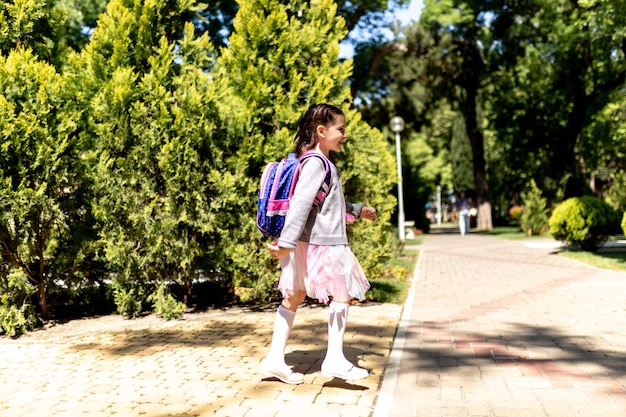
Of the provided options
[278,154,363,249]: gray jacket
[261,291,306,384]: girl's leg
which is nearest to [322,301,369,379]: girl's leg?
[261,291,306,384]: girl's leg

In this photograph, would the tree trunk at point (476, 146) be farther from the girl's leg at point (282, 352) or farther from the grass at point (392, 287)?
the girl's leg at point (282, 352)

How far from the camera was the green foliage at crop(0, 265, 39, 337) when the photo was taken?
6582 millimetres

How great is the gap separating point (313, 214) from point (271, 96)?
4.35 metres

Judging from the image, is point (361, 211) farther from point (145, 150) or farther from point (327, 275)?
point (145, 150)

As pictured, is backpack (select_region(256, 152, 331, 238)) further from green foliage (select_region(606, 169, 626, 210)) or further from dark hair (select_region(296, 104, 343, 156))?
green foliage (select_region(606, 169, 626, 210))

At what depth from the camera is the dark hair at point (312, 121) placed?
4.33 m

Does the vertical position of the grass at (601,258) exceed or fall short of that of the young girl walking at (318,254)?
it falls short

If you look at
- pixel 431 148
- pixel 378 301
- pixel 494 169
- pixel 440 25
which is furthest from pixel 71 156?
pixel 431 148

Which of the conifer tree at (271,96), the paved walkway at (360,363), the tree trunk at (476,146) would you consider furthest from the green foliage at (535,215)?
the conifer tree at (271,96)

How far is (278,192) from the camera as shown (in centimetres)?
423

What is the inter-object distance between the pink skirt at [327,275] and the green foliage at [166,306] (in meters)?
3.50

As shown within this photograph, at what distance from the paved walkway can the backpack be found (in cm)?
125

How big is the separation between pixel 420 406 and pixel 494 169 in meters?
49.0

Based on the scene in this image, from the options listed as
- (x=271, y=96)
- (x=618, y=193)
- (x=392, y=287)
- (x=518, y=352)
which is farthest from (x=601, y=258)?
(x=618, y=193)
